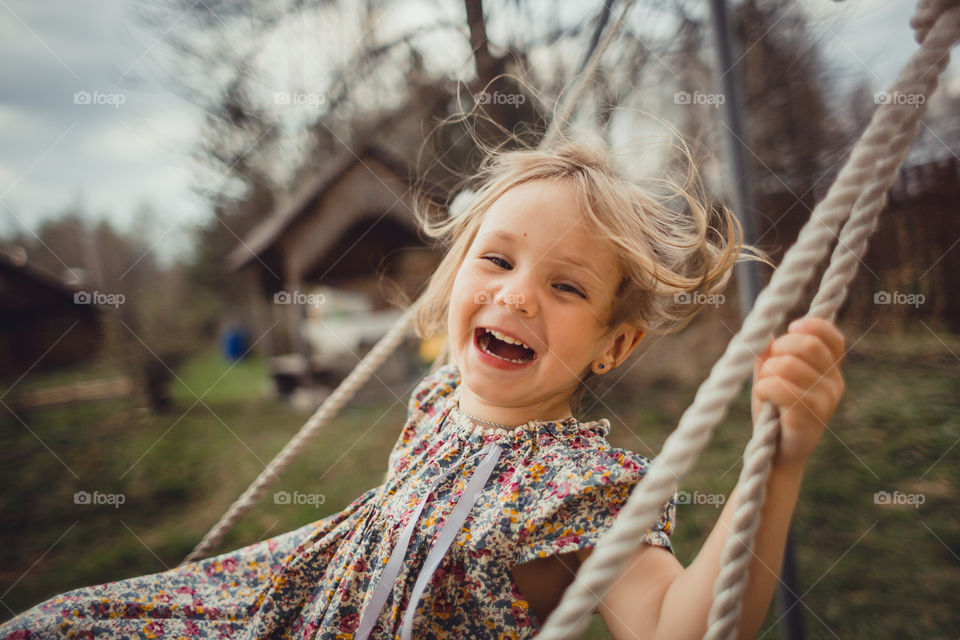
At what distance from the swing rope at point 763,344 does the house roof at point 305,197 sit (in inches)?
80.1

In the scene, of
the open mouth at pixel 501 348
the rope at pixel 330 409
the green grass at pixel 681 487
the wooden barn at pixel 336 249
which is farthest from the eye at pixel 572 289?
the wooden barn at pixel 336 249

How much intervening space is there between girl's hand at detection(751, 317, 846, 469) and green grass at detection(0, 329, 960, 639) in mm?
1205

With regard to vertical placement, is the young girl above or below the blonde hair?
below

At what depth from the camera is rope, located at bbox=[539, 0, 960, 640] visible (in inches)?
16.7

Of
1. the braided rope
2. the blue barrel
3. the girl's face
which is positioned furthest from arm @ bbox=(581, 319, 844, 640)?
the blue barrel

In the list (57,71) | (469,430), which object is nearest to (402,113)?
(57,71)

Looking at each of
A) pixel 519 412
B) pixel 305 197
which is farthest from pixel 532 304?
pixel 305 197

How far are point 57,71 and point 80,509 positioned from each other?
2.02 metres

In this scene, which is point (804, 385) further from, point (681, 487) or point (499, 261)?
point (681, 487)

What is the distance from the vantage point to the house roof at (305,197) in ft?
8.59

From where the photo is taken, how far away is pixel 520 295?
27.2 inches

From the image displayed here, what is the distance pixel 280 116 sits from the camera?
8.07ft

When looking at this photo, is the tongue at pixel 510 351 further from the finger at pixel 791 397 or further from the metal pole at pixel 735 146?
the metal pole at pixel 735 146

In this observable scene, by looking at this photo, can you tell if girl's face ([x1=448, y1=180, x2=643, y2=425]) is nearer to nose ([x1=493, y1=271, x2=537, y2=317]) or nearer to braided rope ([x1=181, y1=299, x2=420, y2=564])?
nose ([x1=493, y1=271, x2=537, y2=317])
